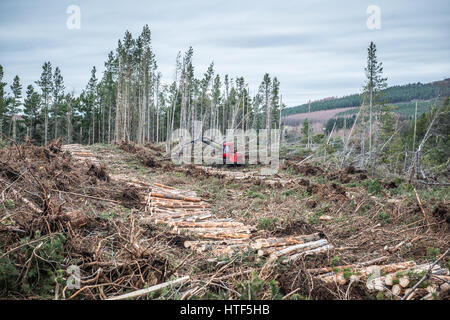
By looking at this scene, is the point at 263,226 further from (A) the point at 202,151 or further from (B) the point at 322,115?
(B) the point at 322,115

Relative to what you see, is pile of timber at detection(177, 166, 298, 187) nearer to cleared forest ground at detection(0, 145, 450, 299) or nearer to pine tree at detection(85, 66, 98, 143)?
cleared forest ground at detection(0, 145, 450, 299)

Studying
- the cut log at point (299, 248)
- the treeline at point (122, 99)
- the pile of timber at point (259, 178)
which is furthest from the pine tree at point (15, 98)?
the cut log at point (299, 248)

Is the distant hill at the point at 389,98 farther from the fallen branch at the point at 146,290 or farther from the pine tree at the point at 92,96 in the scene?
the pine tree at the point at 92,96

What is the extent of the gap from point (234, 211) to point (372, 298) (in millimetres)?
4822

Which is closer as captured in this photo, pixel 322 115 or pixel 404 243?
pixel 404 243

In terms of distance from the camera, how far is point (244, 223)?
263 inches

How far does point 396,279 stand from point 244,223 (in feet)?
12.2

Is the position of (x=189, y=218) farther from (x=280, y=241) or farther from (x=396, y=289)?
(x=396, y=289)

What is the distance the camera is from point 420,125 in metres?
34.2

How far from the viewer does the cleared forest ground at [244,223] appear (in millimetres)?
3398

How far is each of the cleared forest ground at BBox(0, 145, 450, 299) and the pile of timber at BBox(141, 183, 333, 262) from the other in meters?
0.14

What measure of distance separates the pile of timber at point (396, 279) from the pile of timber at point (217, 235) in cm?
78
